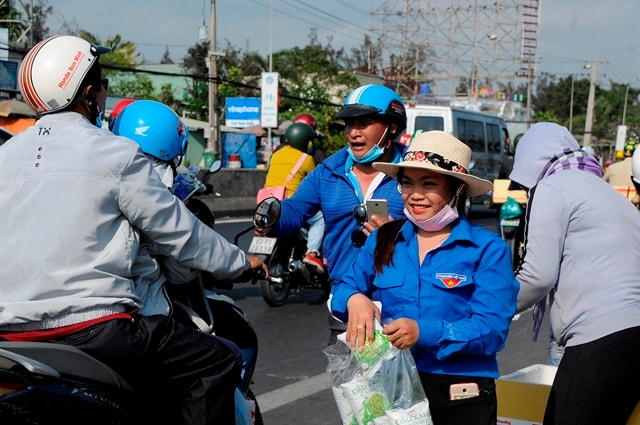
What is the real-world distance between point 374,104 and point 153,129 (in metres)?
1.14

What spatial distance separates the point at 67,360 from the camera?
8.53ft

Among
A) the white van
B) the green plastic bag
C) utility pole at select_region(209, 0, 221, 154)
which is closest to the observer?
the green plastic bag

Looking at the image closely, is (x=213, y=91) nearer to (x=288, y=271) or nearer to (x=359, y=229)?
(x=288, y=271)

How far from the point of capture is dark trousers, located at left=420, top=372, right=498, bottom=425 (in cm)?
288

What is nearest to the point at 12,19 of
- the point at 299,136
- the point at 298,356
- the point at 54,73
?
the point at 299,136

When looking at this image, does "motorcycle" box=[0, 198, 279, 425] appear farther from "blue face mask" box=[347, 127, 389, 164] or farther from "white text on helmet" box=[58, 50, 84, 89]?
"blue face mask" box=[347, 127, 389, 164]

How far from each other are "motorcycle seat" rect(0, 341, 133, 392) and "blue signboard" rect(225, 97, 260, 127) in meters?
36.2

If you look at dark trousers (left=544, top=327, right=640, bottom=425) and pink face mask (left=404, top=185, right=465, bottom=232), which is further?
dark trousers (left=544, top=327, right=640, bottom=425)

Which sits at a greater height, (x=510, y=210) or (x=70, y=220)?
(x=70, y=220)

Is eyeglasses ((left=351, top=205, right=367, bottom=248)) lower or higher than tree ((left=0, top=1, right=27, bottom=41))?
lower

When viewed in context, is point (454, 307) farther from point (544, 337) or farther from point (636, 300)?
point (544, 337)

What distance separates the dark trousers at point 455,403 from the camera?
2.88 metres

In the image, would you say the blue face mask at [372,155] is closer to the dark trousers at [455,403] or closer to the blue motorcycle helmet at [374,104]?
the blue motorcycle helmet at [374,104]

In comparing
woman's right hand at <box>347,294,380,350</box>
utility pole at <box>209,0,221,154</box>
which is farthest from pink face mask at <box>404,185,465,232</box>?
utility pole at <box>209,0,221,154</box>
